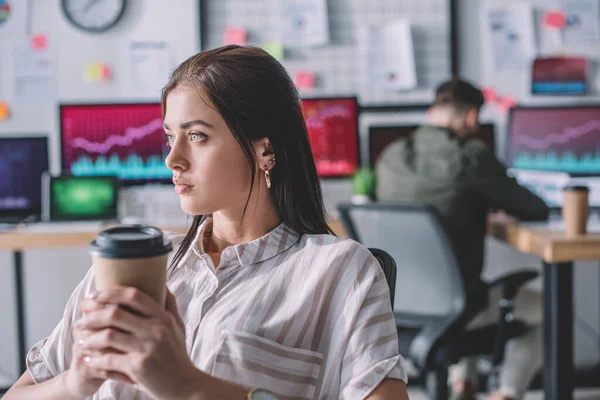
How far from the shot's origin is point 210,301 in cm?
105

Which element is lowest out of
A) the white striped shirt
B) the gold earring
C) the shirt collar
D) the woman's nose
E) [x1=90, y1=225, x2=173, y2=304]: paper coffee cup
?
the white striped shirt

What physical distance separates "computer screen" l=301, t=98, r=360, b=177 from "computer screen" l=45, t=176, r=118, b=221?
2.67ft

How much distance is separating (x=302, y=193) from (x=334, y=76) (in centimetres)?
206

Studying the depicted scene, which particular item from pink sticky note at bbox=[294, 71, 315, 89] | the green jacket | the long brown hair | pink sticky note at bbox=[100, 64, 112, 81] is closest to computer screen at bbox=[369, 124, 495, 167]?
pink sticky note at bbox=[294, 71, 315, 89]

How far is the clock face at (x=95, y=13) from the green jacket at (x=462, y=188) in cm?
138

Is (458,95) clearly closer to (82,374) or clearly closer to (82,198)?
(82,198)

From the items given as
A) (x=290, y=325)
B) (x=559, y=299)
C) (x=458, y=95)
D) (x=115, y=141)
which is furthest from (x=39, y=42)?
(x=290, y=325)

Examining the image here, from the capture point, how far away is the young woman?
965 mm

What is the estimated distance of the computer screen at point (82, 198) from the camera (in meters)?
2.82

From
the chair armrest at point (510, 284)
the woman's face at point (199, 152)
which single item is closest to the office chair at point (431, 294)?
the chair armrest at point (510, 284)

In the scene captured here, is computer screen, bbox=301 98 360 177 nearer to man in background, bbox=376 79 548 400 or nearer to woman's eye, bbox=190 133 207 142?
man in background, bbox=376 79 548 400

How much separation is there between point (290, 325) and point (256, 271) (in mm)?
105

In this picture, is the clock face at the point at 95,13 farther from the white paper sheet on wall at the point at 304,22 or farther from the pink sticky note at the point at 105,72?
the white paper sheet on wall at the point at 304,22

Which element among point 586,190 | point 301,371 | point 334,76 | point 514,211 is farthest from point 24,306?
point 301,371
